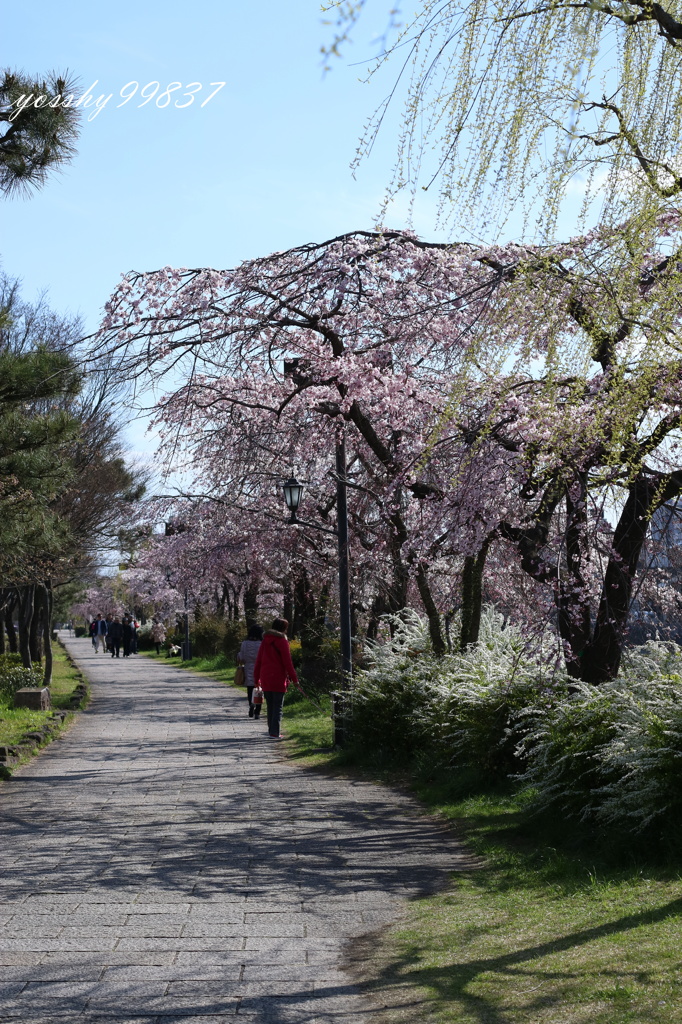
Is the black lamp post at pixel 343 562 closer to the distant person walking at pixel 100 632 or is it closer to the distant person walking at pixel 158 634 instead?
the distant person walking at pixel 158 634

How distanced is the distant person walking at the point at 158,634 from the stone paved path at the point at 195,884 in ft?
152

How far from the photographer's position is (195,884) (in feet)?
23.4

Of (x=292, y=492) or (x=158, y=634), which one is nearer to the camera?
(x=292, y=492)

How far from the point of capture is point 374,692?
13.5 metres

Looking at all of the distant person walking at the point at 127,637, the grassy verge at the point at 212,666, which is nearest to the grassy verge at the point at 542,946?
the grassy verge at the point at 212,666

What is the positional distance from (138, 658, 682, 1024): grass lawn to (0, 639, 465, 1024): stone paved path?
0.25 metres

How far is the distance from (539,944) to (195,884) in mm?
2582

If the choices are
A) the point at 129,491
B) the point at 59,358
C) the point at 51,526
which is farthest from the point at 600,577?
the point at 129,491

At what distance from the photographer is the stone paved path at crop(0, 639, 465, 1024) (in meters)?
4.83

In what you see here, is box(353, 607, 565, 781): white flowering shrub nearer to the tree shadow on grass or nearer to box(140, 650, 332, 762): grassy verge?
box(140, 650, 332, 762): grassy verge

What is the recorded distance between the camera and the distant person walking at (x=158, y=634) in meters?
60.2

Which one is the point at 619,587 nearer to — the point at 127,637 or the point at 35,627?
the point at 35,627

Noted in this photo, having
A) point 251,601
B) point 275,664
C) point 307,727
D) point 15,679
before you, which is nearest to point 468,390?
point 275,664

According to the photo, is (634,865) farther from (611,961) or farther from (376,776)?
(376,776)
